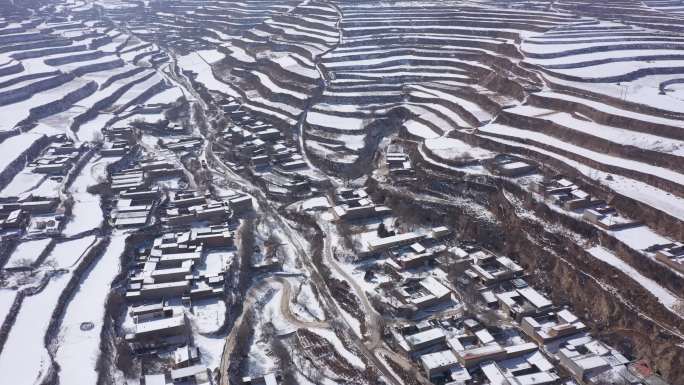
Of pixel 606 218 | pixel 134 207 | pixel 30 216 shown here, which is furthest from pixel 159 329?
pixel 606 218

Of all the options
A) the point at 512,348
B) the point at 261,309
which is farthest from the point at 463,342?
the point at 261,309

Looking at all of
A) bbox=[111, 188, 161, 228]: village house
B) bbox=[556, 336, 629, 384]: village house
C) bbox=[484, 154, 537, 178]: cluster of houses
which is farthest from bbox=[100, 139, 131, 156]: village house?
bbox=[556, 336, 629, 384]: village house

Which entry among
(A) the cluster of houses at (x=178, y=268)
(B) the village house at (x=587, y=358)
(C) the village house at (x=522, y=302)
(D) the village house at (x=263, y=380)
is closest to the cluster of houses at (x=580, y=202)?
(C) the village house at (x=522, y=302)

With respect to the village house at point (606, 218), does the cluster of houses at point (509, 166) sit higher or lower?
higher

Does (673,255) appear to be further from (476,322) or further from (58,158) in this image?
(58,158)

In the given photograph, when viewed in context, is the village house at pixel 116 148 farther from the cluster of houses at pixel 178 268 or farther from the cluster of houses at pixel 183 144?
the cluster of houses at pixel 178 268

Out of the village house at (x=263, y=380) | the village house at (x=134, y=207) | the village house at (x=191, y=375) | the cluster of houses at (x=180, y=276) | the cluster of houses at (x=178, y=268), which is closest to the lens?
the village house at (x=191, y=375)

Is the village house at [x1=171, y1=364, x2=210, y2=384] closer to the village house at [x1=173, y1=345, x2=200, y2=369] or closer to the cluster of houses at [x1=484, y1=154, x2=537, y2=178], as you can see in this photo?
the village house at [x1=173, y1=345, x2=200, y2=369]

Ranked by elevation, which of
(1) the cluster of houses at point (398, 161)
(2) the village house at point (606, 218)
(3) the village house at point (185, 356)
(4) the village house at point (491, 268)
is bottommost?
(3) the village house at point (185, 356)
